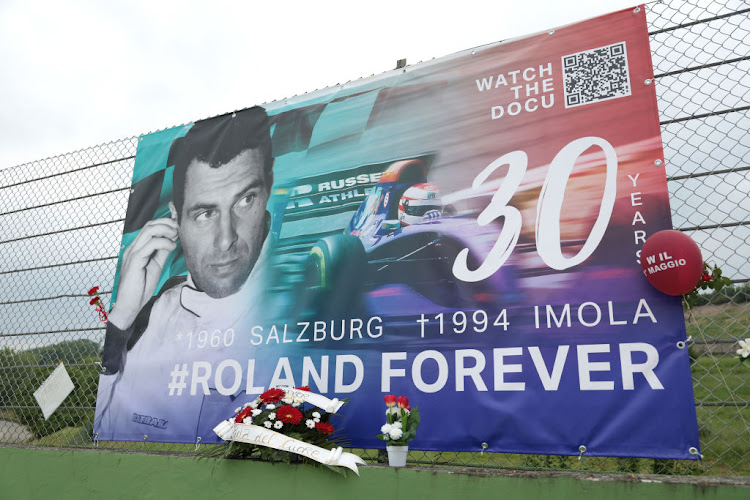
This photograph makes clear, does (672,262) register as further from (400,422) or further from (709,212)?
(400,422)

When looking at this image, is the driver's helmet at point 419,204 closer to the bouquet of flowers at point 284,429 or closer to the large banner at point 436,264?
the large banner at point 436,264

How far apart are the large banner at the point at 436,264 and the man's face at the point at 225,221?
0.04 ft

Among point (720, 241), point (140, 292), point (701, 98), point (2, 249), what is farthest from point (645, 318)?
point (2, 249)

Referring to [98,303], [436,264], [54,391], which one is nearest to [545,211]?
[436,264]

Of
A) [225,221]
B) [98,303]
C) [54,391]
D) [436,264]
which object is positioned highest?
[225,221]

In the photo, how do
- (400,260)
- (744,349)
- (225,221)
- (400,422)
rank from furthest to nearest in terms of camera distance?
(225,221) < (400,260) < (400,422) < (744,349)

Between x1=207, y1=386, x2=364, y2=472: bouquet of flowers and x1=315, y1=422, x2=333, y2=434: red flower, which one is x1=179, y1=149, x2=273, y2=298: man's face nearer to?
Result: x1=207, y1=386, x2=364, y2=472: bouquet of flowers

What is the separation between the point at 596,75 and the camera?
2.63 meters

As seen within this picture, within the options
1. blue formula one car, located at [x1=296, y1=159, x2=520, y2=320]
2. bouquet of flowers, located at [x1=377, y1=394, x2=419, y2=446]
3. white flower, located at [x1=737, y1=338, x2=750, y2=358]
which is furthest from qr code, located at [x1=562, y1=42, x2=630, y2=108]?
bouquet of flowers, located at [x1=377, y1=394, x2=419, y2=446]

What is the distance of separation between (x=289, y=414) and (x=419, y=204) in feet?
3.86

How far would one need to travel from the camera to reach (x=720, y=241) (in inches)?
88.9

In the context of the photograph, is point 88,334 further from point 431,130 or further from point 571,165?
point 571,165

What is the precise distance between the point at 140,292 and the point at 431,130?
83.8 inches

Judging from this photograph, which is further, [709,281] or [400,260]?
[400,260]
